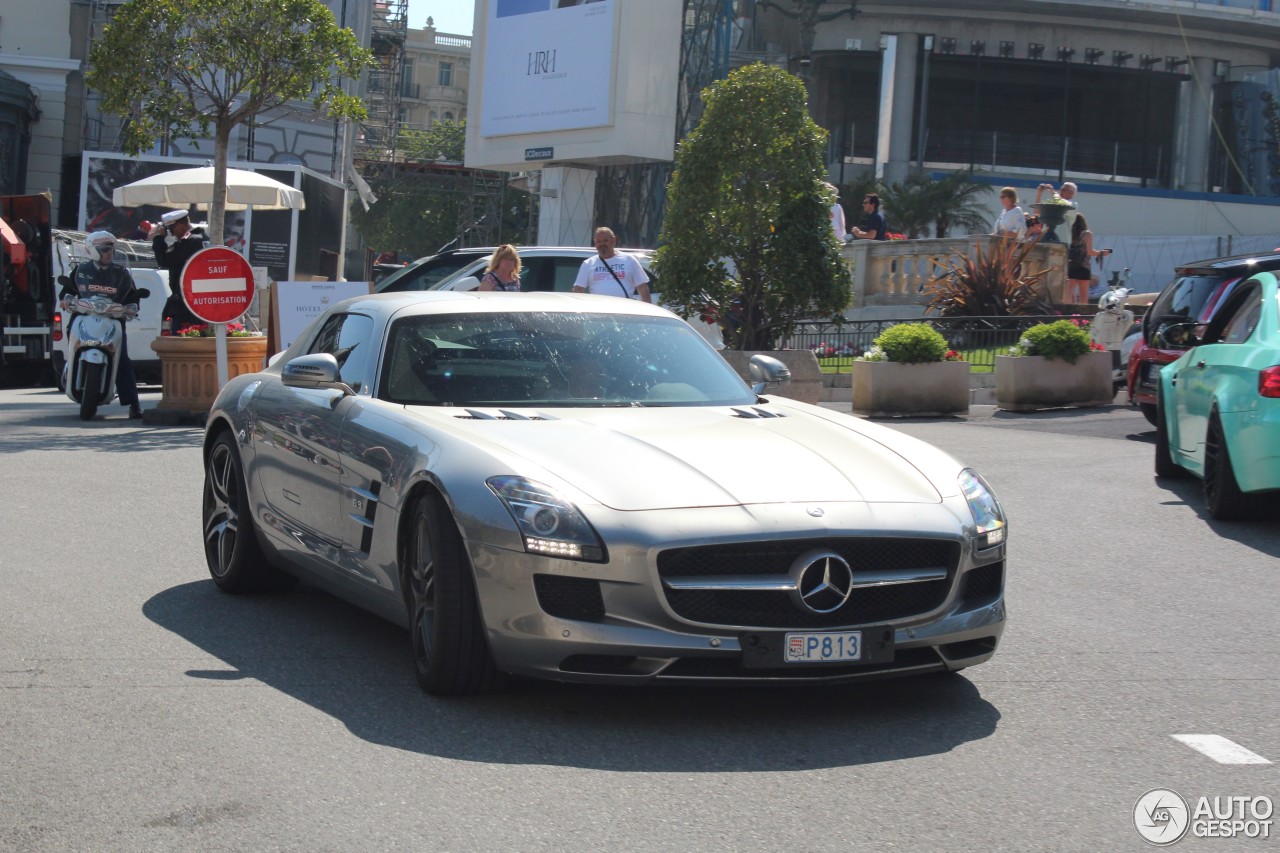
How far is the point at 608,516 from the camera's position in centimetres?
539

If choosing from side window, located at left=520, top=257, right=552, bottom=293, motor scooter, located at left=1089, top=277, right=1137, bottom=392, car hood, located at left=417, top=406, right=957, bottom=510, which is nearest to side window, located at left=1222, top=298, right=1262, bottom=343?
car hood, located at left=417, top=406, right=957, bottom=510

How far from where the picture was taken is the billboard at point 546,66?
1866 inches

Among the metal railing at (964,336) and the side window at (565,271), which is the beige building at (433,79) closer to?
the metal railing at (964,336)

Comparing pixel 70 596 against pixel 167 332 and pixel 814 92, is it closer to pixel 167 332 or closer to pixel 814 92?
pixel 167 332

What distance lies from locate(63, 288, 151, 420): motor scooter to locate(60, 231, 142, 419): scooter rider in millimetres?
48

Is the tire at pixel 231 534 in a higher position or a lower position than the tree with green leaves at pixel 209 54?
lower

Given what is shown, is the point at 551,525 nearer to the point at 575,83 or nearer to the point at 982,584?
the point at 982,584

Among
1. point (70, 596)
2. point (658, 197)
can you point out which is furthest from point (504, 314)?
point (658, 197)

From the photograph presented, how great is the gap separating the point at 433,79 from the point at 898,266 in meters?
112

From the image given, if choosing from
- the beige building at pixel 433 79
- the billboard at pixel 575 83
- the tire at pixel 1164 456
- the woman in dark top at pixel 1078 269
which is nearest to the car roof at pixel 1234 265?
the tire at pixel 1164 456

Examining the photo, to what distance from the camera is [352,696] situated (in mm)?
5926

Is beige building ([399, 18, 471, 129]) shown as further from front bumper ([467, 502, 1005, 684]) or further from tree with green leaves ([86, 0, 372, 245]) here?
front bumper ([467, 502, 1005, 684])

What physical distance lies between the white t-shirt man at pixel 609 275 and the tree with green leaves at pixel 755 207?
1.84 metres

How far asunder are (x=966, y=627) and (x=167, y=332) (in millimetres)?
15777
